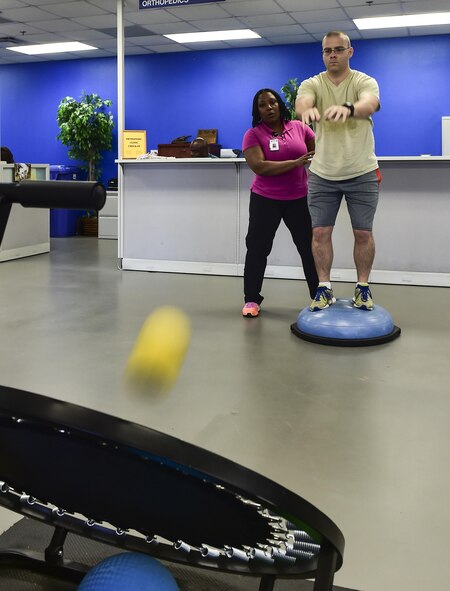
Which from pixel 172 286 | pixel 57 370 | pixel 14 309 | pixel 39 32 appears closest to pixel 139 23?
pixel 39 32

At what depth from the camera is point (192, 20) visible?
28.0ft

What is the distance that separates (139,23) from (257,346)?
6.72 metres

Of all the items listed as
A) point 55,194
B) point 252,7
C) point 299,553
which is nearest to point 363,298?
point 299,553

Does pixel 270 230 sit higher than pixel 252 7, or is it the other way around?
pixel 252 7

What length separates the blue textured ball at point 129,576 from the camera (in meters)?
0.92

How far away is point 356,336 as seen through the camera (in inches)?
132

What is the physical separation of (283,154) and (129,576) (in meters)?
3.24

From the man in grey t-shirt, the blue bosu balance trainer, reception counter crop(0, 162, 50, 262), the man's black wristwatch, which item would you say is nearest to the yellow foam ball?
the blue bosu balance trainer

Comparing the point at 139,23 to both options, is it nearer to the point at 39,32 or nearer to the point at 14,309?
the point at 39,32

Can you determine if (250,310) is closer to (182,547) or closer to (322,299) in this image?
(322,299)

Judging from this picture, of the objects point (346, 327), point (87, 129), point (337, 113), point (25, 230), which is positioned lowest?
point (346, 327)

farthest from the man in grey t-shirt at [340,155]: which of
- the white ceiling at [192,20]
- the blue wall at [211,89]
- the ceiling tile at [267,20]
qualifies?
the blue wall at [211,89]

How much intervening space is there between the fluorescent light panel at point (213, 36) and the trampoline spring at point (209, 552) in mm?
9048

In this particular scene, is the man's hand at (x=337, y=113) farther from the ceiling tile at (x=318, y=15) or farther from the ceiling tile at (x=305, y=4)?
the ceiling tile at (x=318, y=15)
